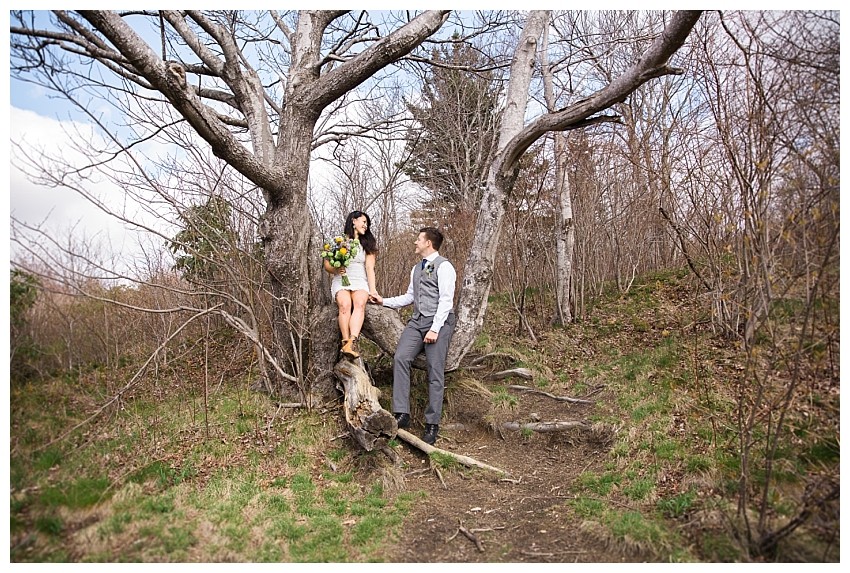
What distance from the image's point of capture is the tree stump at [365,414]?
4.54m

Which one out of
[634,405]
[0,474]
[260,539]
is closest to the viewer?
[0,474]

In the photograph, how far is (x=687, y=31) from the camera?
14.5 feet

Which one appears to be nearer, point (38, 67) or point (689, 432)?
point (38, 67)

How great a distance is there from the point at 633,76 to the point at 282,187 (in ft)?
10.9

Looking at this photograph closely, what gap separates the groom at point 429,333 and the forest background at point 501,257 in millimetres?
587

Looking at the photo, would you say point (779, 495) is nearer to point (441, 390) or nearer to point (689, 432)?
point (689, 432)

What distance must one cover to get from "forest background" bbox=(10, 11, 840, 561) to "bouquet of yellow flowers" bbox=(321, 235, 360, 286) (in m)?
0.38

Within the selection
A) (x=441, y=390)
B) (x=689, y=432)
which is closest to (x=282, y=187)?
(x=441, y=390)

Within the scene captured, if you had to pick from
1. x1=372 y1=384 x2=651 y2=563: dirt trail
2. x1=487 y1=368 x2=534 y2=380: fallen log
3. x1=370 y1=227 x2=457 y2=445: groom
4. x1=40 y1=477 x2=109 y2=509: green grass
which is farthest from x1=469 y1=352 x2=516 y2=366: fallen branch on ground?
x1=40 y1=477 x2=109 y2=509: green grass

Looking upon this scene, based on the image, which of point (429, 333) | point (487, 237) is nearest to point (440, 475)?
point (429, 333)

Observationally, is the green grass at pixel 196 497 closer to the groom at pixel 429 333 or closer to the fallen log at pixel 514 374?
the groom at pixel 429 333

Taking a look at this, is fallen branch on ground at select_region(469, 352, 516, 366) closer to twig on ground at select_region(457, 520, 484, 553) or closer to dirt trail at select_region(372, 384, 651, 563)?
dirt trail at select_region(372, 384, 651, 563)

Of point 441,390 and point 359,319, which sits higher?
point 359,319

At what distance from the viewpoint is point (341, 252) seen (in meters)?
5.31
